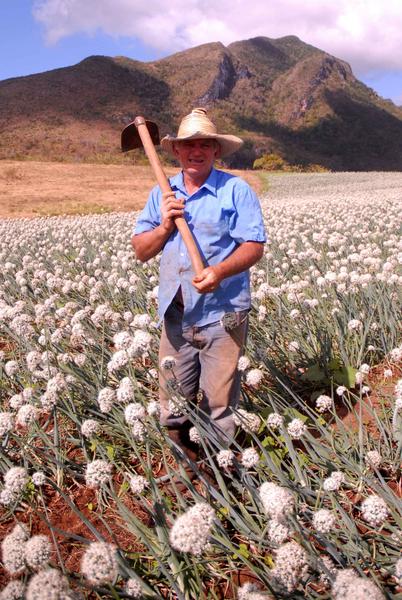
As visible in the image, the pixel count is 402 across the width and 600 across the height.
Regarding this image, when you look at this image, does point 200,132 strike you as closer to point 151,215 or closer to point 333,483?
point 151,215

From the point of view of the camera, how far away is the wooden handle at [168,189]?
8.92ft

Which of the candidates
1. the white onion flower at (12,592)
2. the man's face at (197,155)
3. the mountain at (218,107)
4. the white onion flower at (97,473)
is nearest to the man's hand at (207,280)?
the man's face at (197,155)

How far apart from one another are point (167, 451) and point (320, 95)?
141571 mm

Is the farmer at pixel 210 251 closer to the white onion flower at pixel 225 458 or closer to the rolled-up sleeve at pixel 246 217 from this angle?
the rolled-up sleeve at pixel 246 217

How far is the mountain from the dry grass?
21614 mm

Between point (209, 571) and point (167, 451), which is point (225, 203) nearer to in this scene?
point (167, 451)

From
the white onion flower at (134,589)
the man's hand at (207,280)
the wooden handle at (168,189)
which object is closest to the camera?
the white onion flower at (134,589)

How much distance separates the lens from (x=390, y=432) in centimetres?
284

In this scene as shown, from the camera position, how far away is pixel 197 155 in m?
2.98

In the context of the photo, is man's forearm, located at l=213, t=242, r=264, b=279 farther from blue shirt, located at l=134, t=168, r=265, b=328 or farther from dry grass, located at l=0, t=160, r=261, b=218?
dry grass, located at l=0, t=160, r=261, b=218

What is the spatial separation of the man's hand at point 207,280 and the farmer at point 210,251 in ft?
0.69

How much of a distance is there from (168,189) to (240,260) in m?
0.59

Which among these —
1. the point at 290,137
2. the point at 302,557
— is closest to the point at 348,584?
the point at 302,557

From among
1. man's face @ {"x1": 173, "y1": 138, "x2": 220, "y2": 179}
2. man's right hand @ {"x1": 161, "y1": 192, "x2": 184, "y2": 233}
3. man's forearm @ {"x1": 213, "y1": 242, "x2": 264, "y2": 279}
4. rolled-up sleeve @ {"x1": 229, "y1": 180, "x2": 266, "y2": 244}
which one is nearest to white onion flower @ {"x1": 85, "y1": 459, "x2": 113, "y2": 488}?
man's forearm @ {"x1": 213, "y1": 242, "x2": 264, "y2": 279}
